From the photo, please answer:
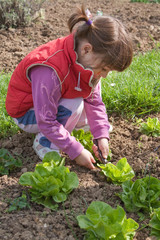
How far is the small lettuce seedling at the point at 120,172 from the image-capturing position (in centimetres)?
225

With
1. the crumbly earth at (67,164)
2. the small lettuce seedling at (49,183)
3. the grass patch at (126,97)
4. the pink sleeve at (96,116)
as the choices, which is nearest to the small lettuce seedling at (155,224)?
the crumbly earth at (67,164)

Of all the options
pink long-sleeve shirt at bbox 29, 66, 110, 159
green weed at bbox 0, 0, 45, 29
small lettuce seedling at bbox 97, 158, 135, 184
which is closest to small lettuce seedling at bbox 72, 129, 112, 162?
pink long-sleeve shirt at bbox 29, 66, 110, 159

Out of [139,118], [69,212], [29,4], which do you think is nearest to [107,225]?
[69,212]

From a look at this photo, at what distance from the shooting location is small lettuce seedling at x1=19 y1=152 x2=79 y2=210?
2.08 meters

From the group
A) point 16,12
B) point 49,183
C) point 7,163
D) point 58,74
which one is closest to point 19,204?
point 49,183

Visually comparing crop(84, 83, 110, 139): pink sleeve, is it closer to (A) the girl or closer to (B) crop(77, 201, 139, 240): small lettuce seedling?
(A) the girl

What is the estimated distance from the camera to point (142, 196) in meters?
2.03

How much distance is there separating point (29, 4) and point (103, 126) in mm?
3307

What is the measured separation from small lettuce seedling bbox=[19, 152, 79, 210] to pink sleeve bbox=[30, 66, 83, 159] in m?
0.27

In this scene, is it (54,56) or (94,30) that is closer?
(94,30)

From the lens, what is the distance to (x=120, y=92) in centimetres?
335

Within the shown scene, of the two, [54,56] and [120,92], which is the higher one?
[54,56]

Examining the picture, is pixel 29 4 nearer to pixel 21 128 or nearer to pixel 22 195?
pixel 21 128

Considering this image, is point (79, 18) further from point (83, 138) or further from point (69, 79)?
point (83, 138)
